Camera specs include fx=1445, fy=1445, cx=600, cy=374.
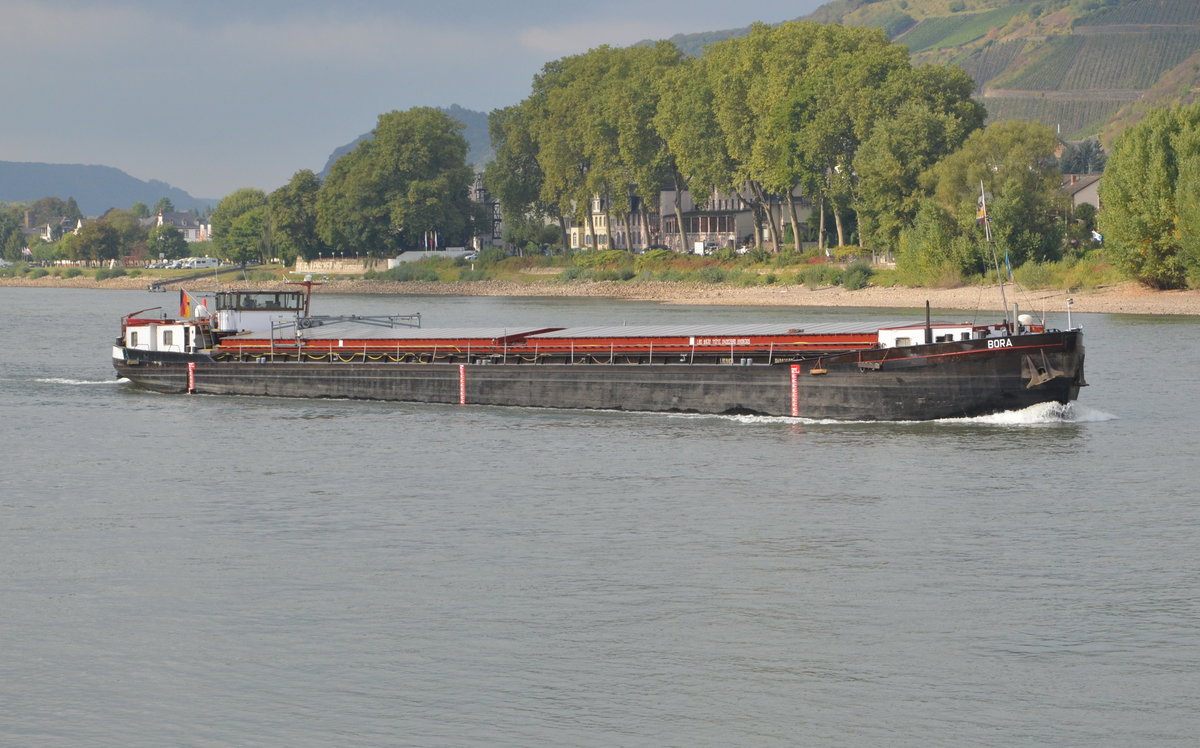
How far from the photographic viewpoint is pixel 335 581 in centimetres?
2544

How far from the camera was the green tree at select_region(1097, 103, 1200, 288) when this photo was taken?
91.2 m

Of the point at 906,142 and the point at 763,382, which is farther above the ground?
the point at 906,142

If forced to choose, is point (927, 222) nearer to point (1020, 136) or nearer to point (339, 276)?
point (1020, 136)

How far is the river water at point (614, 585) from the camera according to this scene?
62.2 feet

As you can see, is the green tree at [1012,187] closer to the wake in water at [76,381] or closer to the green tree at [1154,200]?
the green tree at [1154,200]

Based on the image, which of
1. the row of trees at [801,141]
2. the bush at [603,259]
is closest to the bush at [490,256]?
the row of trees at [801,141]

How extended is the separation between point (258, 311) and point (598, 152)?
97981 millimetres

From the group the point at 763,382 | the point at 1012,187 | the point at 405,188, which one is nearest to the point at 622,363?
the point at 763,382

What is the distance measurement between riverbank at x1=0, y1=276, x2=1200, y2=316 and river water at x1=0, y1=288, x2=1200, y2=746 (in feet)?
95.7

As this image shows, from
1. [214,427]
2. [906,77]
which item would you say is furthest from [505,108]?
[214,427]

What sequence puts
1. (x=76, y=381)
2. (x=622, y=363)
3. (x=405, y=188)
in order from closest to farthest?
(x=622, y=363) < (x=76, y=381) < (x=405, y=188)

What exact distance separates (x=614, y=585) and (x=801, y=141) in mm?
102615

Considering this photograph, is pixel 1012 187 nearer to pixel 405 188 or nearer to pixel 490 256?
pixel 490 256

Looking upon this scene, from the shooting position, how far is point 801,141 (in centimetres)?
12338
